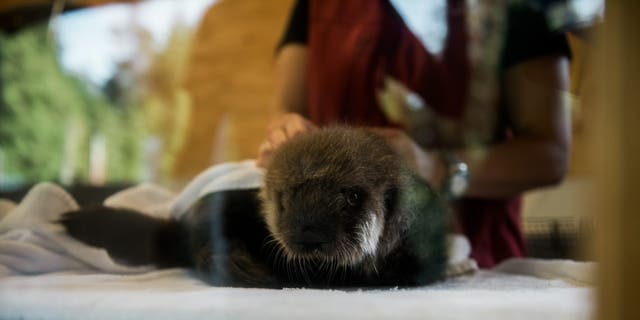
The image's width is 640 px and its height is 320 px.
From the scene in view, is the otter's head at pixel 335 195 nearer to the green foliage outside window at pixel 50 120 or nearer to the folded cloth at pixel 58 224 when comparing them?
the folded cloth at pixel 58 224

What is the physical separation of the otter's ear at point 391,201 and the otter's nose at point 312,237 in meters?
0.13

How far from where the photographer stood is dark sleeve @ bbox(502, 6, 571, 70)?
3.40 feet

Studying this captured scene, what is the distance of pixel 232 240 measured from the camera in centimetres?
92

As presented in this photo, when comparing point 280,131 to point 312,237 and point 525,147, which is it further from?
point 525,147

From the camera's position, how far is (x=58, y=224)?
3.48 feet

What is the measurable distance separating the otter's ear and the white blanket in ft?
0.45

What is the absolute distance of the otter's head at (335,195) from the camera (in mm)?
794

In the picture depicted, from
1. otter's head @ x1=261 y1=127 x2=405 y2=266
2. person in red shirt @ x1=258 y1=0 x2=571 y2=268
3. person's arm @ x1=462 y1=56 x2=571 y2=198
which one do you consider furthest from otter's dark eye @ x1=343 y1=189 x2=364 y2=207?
person's arm @ x1=462 y1=56 x2=571 y2=198

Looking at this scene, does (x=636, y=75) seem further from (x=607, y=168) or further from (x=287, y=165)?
(x=287, y=165)

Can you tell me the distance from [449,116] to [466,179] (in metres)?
0.18

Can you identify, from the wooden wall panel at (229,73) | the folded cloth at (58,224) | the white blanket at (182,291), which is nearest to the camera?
the white blanket at (182,291)

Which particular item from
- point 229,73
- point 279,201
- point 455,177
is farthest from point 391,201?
point 229,73

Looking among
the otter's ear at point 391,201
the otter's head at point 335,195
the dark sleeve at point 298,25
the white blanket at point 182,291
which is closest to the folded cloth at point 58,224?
the white blanket at point 182,291

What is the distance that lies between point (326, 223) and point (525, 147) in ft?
2.25
